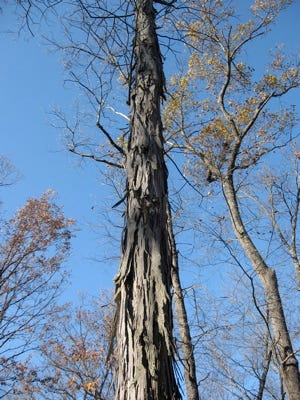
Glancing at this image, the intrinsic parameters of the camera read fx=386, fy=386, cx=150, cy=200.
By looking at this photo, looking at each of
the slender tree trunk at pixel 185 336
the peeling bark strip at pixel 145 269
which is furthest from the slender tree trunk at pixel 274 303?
the peeling bark strip at pixel 145 269

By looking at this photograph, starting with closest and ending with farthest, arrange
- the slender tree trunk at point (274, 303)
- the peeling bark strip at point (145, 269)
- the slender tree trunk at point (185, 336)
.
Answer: the peeling bark strip at point (145, 269) → the slender tree trunk at point (274, 303) → the slender tree trunk at point (185, 336)

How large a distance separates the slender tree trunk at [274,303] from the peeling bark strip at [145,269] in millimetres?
2420

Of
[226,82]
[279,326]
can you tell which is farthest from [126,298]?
[226,82]

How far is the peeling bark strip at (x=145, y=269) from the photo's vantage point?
1.59 m

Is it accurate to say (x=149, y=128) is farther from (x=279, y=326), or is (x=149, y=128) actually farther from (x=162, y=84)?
(x=279, y=326)

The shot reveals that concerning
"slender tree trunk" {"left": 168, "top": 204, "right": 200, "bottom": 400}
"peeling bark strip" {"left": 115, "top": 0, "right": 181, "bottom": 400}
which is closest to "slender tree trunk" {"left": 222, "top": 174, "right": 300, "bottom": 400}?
"slender tree trunk" {"left": 168, "top": 204, "right": 200, "bottom": 400}

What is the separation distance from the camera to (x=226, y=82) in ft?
25.5

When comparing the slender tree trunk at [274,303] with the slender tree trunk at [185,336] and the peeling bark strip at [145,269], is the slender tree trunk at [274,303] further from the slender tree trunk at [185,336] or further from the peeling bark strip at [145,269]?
the peeling bark strip at [145,269]

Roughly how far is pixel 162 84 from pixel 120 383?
82.7 inches

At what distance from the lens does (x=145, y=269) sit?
1.90m

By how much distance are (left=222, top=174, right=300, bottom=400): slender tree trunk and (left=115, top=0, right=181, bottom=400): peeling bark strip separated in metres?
2.42

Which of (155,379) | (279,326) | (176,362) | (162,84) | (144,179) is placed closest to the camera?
(155,379)

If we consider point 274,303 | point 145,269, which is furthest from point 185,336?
point 145,269

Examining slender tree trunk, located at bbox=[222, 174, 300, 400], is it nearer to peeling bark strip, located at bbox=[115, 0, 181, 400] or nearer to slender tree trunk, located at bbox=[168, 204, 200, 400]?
slender tree trunk, located at bbox=[168, 204, 200, 400]
